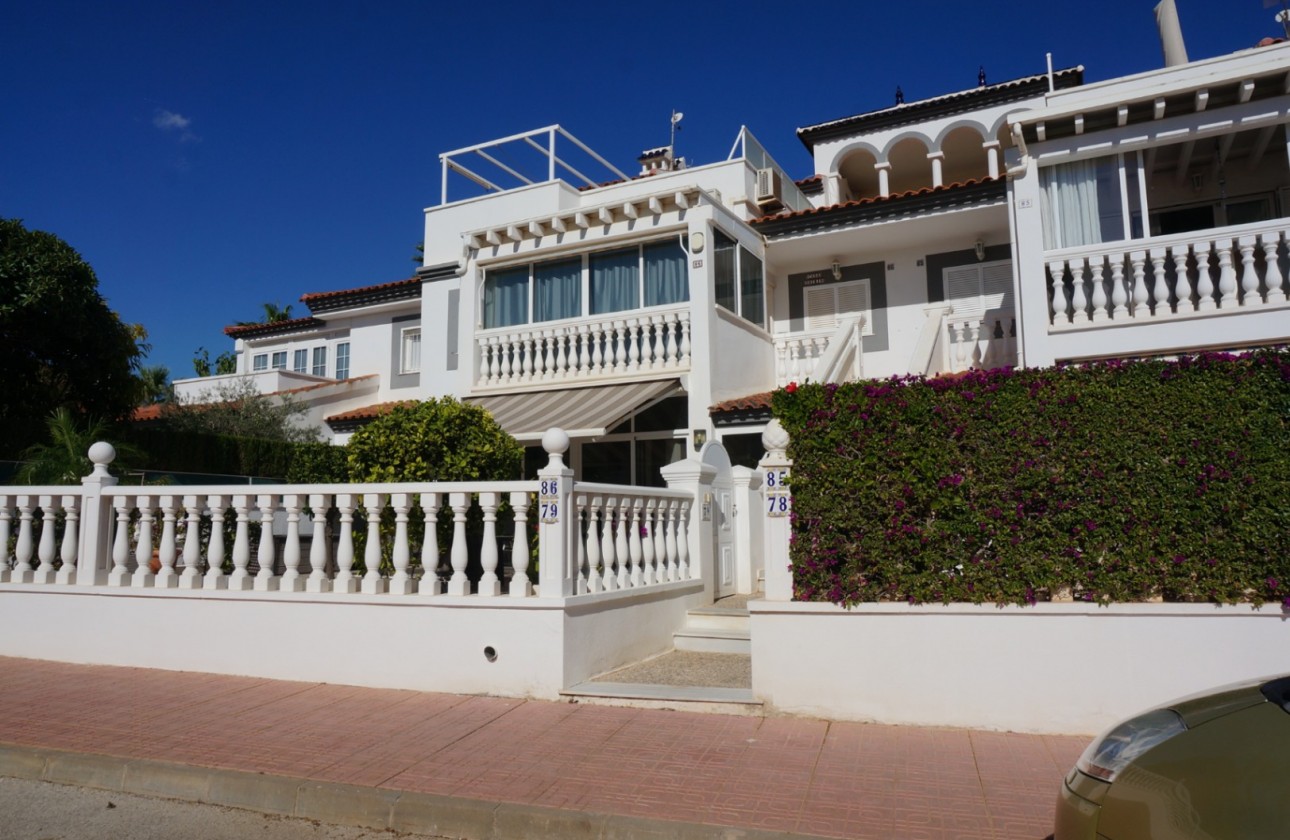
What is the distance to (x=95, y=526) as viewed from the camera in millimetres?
9344

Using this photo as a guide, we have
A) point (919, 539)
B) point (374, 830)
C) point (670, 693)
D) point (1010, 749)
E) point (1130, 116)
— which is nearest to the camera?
point (374, 830)

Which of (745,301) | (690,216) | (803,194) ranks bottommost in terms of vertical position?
(745,301)

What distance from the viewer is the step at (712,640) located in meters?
9.33

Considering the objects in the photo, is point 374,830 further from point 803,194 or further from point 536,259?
point 803,194

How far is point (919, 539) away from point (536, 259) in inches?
453

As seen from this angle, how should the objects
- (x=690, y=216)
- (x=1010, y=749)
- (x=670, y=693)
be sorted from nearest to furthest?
1. (x=1010, y=749)
2. (x=670, y=693)
3. (x=690, y=216)

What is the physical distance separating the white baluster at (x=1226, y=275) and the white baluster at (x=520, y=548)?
934 centimetres

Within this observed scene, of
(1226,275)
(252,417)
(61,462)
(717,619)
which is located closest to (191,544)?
(61,462)

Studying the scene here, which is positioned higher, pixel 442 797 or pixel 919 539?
pixel 919 539

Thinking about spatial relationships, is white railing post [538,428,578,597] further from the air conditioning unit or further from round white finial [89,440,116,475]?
the air conditioning unit

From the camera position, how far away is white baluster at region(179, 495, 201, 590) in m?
8.94

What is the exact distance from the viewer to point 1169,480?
252 inches

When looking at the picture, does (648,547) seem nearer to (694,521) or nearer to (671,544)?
(671,544)

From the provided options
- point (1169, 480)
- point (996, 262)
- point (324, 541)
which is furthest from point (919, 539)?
point (996, 262)
